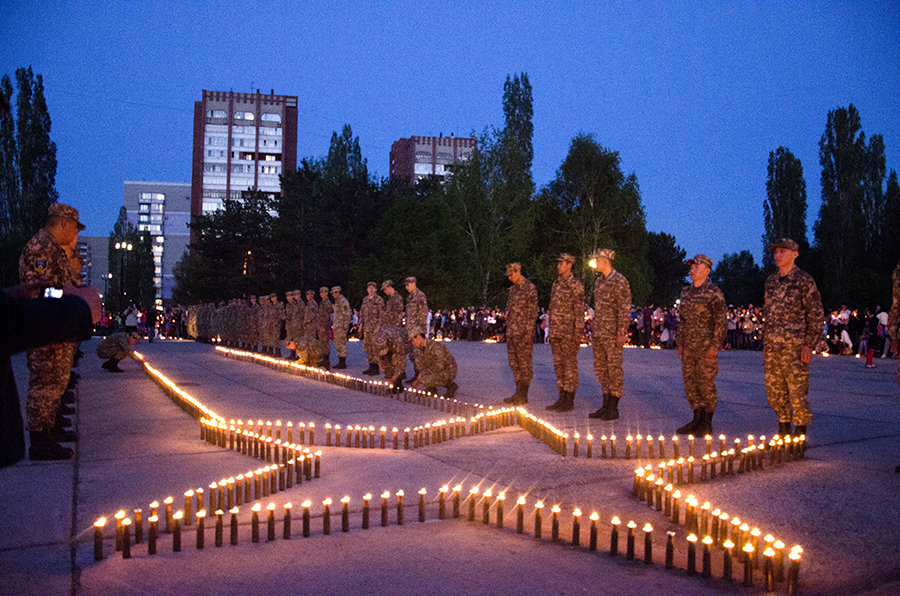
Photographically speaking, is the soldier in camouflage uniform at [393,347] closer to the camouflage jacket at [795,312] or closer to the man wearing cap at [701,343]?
the man wearing cap at [701,343]

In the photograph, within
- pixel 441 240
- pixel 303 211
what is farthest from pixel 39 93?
pixel 441 240

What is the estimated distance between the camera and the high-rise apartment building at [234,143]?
11762cm

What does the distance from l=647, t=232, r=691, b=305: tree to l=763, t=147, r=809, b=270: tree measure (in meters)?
18.3

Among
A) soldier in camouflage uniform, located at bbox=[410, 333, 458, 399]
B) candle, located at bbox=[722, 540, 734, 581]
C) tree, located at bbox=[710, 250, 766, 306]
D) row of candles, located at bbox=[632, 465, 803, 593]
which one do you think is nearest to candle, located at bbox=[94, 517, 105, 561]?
row of candles, located at bbox=[632, 465, 803, 593]

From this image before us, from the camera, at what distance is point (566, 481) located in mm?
6043

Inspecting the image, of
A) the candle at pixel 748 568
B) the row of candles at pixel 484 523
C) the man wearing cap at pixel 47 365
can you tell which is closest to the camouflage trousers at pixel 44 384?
the man wearing cap at pixel 47 365

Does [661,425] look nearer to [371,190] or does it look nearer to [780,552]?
[780,552]

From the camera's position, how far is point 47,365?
665cm

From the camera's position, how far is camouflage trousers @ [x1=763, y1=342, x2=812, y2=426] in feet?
24.4

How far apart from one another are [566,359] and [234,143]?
116 meters

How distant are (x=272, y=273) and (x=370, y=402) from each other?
45.3 metres

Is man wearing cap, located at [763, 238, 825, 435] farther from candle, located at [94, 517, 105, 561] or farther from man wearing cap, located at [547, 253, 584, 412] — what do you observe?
candle, located at [94, 517, 105, 561]

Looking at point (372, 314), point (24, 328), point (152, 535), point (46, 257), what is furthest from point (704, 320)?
point (372, 314)

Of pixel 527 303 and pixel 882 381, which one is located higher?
pixel 527 303
